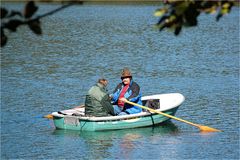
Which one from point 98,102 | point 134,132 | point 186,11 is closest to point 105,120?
point 98,102

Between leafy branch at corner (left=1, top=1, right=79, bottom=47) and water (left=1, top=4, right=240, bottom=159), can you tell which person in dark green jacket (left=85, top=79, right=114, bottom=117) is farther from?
leafy branch at corner (left=1, top=1, right=79, bottom=47)

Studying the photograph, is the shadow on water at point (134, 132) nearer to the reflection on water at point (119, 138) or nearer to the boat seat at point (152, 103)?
the reflection on water at point (119, 138)

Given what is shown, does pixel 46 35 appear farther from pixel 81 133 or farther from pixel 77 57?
pixel 81 133

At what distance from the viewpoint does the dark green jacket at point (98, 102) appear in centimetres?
1781

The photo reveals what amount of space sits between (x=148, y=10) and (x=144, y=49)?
2783 cm

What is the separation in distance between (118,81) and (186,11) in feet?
72.4

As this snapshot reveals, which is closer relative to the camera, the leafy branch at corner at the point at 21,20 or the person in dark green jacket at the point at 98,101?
the leafy branch at corner at the point at 21,20

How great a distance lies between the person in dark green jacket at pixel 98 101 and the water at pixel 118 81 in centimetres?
59

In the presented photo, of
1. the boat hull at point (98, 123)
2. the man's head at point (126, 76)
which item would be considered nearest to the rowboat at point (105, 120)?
the boat hull at point (98, 123)

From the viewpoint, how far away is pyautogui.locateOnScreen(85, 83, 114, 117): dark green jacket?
58.4 ft

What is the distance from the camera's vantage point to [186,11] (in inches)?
193

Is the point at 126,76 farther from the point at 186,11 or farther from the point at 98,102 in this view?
the point at 186,11

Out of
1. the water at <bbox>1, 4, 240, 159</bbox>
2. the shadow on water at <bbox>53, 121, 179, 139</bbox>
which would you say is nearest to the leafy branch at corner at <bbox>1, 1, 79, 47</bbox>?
the water at <bbox>1, 4, 240, 159</bbox>

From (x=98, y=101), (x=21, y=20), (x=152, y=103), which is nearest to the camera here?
(x=21, y=20)
